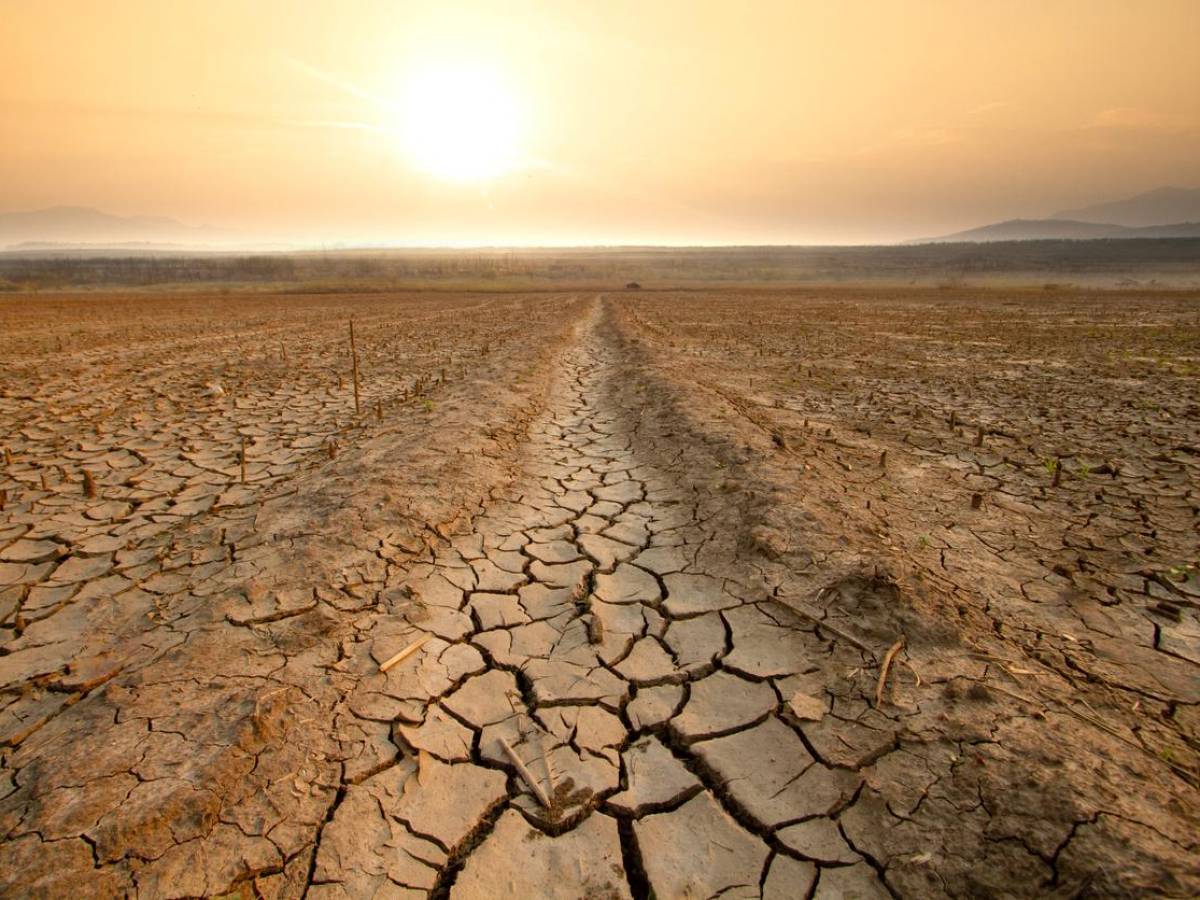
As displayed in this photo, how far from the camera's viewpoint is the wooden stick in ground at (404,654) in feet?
7.85

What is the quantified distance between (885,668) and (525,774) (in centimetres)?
142

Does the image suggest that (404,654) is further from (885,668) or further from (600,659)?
(885,668)

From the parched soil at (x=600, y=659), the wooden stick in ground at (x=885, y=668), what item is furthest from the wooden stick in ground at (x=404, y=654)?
the wooden stick in ground at (x=885, y=668)

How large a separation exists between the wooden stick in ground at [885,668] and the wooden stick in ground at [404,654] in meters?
1.89

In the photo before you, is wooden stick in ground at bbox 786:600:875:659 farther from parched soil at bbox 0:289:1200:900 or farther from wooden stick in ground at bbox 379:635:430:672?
wooden stick in ground at bbox 379:635:430:672

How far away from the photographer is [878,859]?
1.61m

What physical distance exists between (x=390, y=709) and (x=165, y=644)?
1.14 metres

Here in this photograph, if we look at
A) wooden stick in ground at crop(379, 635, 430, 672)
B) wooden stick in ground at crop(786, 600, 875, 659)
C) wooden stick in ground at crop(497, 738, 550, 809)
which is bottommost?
wooden stick in ground at crop(497, 738, 550, 809)

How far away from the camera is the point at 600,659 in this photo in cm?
254

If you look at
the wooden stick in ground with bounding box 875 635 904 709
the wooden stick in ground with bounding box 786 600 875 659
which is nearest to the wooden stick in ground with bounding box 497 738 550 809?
the wooden stick in ground with bounding box 875 635 904 709

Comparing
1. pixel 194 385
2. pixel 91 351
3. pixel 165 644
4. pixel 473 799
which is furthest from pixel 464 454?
pixel 91 351

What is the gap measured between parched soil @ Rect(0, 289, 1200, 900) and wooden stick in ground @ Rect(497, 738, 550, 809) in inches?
0.8

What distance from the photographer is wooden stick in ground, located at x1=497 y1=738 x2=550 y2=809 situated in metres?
1.83

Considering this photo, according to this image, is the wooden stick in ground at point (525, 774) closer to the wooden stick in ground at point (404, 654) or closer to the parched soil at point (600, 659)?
the parched soil at point (600, 659)
